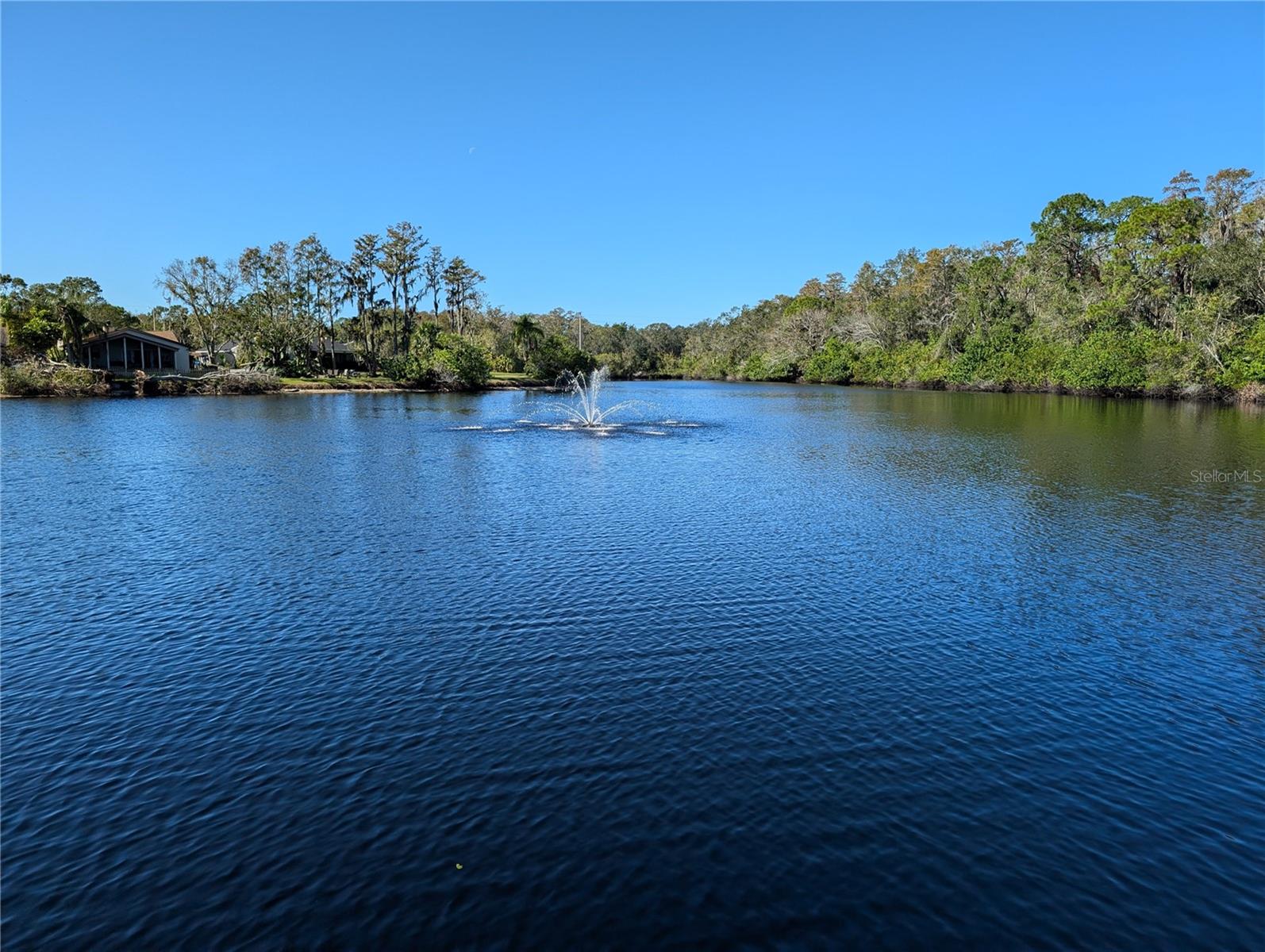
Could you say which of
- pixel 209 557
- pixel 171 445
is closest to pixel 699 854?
pixel 209 557

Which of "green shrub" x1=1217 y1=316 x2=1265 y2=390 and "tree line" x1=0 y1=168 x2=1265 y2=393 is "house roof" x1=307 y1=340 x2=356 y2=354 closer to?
"tree line" x1=0 y1=168 x2=1265 y2=393

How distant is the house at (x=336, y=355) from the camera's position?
380ft

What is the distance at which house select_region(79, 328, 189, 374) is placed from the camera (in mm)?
92062

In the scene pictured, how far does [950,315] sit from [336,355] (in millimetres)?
99462

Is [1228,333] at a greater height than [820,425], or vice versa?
[1228,333]

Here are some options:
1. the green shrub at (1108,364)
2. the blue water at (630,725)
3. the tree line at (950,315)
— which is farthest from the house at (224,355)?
the green shrub at (1108,364)

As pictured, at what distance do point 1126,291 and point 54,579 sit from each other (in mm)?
100794

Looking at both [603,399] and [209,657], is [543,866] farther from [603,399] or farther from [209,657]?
[603,399]

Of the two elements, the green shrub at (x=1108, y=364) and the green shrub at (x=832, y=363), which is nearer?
the green shrub at (x=1108, y=364)

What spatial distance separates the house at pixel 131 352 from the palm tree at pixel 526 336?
5342 centimetres

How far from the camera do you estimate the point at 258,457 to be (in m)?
37.9

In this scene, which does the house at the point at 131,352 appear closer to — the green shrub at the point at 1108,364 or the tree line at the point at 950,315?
the tree line at the point at 950,315

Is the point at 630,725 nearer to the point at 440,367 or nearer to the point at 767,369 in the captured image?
the point at 440,367

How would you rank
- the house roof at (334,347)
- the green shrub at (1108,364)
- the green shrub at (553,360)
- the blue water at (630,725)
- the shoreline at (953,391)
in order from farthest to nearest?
1. the green shrub at (553,360)
2. the house roof at (334,347)
3. the green shrub at (1108,364)
4. the shoreline at (953,391)
5. the blue water at (630,725)
